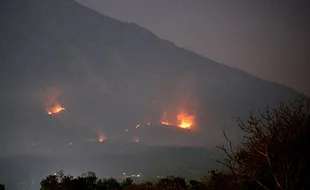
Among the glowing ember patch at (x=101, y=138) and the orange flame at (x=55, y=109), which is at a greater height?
the orange flame at (x=55, y=109)

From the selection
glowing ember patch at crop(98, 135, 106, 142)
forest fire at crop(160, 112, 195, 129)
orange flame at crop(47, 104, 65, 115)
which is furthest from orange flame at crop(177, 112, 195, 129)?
orange flame at crop(47, 104, 65, 115)

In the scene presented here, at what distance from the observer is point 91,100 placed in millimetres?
188750

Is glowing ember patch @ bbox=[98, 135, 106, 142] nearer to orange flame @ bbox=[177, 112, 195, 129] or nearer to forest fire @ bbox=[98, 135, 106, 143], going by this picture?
forest fire @ bbox=[98, 135, 106, 143]

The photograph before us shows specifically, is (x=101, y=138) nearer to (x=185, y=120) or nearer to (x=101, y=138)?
(x=101, y=138)

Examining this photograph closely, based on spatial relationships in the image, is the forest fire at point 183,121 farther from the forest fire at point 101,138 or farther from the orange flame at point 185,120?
the forest fire at point 101,138

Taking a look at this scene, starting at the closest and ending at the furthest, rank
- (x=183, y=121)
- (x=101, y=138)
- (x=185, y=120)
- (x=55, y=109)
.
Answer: (x=183, y=121) → (x=185, y=120) → (x=101, y=138) → (x=55, y=109)

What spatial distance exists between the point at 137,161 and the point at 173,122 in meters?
25.3

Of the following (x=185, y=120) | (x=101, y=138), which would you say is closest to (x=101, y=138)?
(x=101, y=138)

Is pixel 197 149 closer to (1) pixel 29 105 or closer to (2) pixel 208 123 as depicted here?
(2) pixel 208 123

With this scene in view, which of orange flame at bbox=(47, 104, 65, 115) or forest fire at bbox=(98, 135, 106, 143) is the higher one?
orange flame at bbox=(47, 104, 65, 115)

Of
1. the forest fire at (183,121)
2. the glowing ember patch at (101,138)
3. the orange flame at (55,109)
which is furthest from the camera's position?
the orange flame at (55,109)

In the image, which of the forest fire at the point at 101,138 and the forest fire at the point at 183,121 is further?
the forest fire at the point at 101,138

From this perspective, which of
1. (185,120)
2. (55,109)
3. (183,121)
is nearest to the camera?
(183,121)

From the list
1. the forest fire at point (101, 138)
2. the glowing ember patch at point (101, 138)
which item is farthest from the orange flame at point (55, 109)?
the glowing ember patch at point (101, 138)
